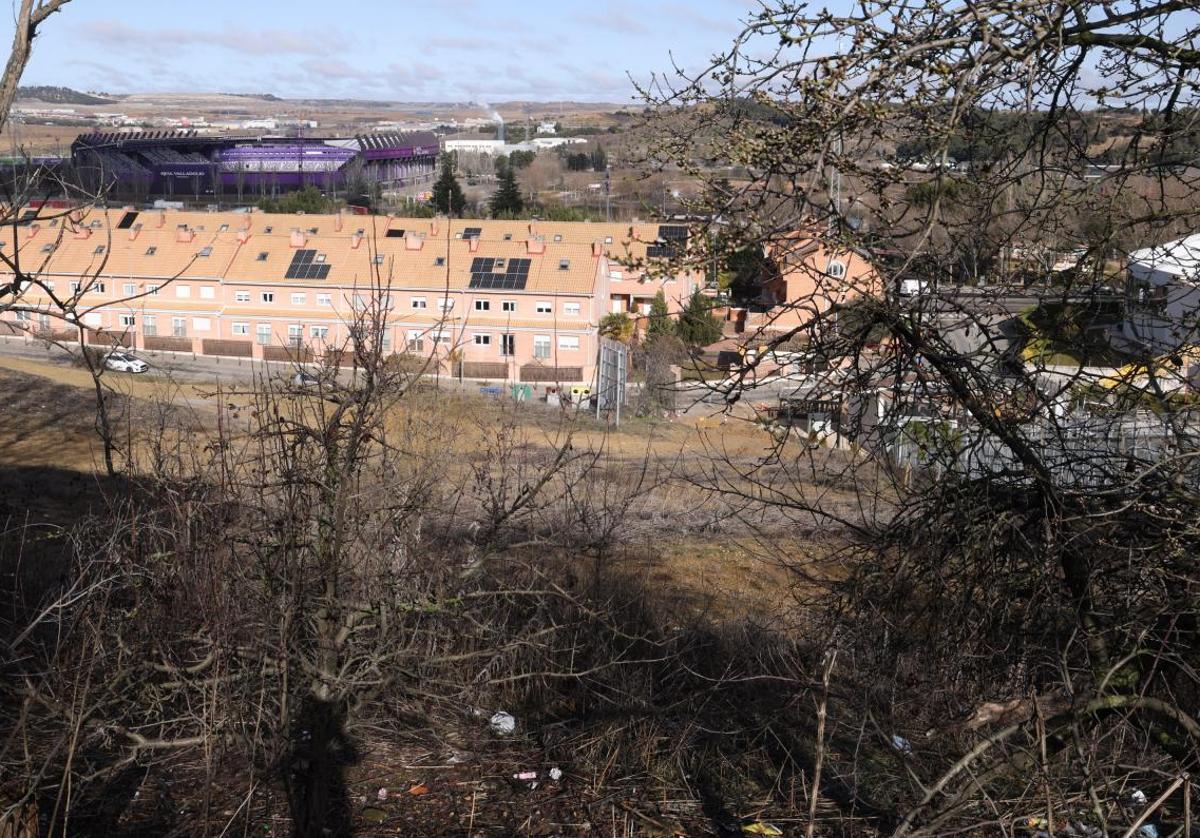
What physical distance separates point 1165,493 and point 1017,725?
909 millimetres

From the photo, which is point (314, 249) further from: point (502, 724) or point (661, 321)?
point (502, 724)

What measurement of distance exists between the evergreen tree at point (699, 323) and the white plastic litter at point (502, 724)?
83.5 inches

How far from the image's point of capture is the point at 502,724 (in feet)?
17.7

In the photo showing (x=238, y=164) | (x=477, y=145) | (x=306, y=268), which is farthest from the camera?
(x=477, y=145)

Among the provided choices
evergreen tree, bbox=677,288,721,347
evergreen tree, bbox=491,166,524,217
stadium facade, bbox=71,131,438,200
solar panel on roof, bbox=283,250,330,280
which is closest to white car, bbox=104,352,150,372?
evergreen tree, bbox=677,288,721,347

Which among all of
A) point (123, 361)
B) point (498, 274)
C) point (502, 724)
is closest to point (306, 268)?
point (498, 274)

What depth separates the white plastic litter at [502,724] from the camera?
5332 mm

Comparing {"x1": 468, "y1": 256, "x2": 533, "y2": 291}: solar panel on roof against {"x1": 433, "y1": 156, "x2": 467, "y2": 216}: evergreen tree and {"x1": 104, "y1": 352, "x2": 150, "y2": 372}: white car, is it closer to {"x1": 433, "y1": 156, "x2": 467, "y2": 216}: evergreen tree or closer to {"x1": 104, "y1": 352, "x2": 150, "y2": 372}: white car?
{"x1": 104, "y1": 352, "x2": 150, "y2": 372}: white car

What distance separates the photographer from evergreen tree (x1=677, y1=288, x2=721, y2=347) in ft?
11.4

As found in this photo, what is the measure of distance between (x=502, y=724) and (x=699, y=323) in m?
2.51

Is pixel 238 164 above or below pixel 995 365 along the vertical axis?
above

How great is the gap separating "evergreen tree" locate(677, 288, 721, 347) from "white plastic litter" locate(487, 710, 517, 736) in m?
2.12

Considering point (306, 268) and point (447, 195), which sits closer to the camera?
point (306, 268)

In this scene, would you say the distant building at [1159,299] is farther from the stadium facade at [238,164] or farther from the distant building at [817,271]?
the stadium facade at [238,164]
